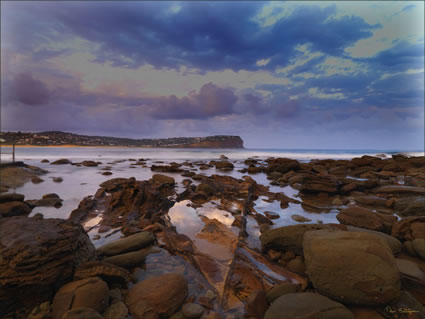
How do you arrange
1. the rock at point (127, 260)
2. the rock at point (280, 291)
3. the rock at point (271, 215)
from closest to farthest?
the rock at point (280, 291), the rock at point (127, 260), the rock at point (271, 215)

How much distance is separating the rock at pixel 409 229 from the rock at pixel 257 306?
11.3 feet

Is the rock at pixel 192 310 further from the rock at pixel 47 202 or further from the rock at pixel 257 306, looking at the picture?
the rock at pixel 47 202

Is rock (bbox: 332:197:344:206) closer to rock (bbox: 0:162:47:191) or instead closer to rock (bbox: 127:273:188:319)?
rock (bbox: 127:273:188:319)

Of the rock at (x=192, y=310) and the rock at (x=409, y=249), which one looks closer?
the rock at (x=192, y=310)

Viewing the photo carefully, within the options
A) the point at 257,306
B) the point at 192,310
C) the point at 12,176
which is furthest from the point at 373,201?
the point at 12,176

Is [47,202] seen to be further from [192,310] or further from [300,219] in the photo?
[300,219]

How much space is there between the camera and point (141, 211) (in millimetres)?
5879

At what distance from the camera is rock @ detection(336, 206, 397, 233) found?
4.16 meters

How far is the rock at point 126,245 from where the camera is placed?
3380mm

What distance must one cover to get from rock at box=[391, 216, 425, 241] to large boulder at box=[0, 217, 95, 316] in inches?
219

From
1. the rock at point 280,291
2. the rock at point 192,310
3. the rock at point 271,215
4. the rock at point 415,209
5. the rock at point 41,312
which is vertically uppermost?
the rock at point 415,209

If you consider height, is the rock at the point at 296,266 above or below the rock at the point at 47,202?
above

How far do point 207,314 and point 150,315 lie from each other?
64 cm

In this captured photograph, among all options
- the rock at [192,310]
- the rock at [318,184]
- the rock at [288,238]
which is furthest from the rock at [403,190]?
the rock at [192,310]
